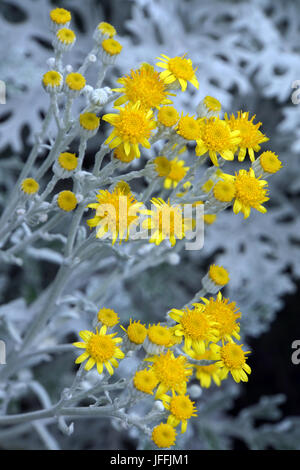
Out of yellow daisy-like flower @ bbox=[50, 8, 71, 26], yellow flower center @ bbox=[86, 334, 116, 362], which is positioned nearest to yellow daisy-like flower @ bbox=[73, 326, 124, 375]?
yellow flower center @ bbox=[86, 334, 116, 362]

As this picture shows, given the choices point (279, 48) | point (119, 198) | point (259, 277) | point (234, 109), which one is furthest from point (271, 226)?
point (119, 198)

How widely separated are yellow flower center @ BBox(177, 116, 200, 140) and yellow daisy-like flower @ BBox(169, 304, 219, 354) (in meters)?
0.26

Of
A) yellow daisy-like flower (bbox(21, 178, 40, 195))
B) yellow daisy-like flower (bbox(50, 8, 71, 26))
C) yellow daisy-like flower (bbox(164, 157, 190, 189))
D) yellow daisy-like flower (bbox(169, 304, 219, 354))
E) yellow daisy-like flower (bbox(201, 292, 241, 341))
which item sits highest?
yellow daisy-like flower (bbox(50, 8, 71, 26))

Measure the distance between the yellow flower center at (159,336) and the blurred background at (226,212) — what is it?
2.53ft

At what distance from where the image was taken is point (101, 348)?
84 centimetres

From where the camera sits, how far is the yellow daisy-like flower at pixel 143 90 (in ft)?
2.86

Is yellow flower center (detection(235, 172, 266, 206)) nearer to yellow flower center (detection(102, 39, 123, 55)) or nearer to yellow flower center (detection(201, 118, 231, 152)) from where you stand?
yellow flower center (detection(201, 118, 231, 152))

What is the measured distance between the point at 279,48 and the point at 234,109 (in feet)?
0.85

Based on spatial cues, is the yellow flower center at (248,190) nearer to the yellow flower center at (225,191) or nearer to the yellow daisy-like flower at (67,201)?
the yellow flower center at (225,191)

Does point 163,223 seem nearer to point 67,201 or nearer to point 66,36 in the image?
point 67,201

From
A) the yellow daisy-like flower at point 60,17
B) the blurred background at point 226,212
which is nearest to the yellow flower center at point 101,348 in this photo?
the yellow daisy-like flower at point 60,17

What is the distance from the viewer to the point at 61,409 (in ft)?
3.02

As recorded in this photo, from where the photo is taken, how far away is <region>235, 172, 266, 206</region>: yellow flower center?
0.89 meters
